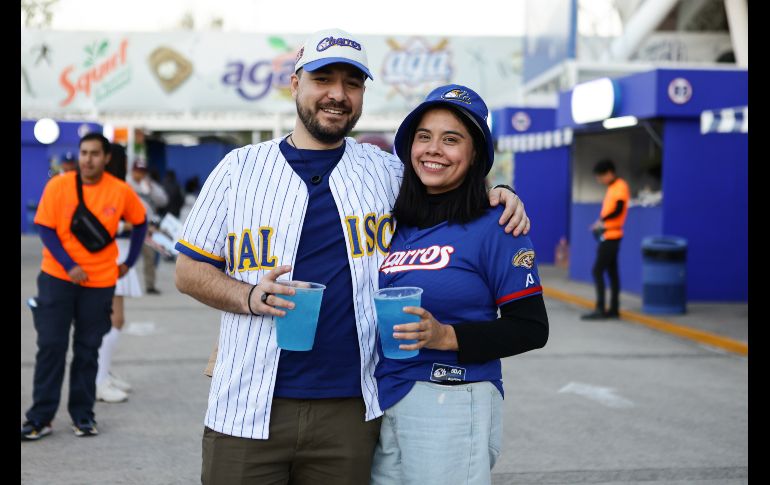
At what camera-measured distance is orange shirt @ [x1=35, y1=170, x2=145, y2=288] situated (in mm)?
6043

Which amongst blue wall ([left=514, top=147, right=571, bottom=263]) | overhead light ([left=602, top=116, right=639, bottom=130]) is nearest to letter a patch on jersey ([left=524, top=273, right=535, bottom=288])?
overhead light ([left=602, top=116, right=639, bottom=130])

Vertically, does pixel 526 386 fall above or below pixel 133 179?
below

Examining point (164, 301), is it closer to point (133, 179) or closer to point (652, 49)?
point (133, 179)

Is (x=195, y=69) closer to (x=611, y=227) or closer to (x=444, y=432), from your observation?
(x=611, y=227)

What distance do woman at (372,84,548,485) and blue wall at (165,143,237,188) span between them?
34.9 m

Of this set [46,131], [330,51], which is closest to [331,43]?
[330,51]

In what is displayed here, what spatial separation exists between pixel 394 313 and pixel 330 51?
2.69ft

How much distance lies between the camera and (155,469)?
535cm

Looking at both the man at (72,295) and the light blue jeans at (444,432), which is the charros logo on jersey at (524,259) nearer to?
the light blue jeans at (444,432)

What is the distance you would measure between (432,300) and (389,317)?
0.78 ft

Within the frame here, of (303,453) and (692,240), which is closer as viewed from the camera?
(303,453)

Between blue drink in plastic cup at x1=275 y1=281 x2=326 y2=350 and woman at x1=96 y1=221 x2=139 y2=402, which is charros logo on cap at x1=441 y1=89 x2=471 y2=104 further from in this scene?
woman at x1=96 y1=221 x2=139 y2=402

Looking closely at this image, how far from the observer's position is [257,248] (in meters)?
2.75
